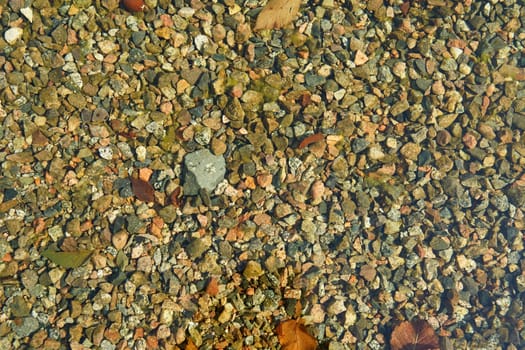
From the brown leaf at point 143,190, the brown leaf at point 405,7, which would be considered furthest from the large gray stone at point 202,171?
the brown leaf at point 405,7

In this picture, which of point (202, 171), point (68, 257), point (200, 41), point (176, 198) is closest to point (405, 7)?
point (200, 41)

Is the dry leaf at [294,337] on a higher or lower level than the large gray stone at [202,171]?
lower

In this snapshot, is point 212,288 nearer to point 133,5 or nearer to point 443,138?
point 443,138

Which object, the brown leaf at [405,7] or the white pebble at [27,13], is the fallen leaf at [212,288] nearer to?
the white pebble at [27,13]

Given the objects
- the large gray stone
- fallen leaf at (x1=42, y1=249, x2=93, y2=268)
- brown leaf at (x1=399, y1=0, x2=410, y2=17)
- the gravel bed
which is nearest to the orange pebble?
the gravel bed

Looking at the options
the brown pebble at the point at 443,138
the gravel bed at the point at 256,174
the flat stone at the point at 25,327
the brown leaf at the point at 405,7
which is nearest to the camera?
the flat stone at the point at 25,327

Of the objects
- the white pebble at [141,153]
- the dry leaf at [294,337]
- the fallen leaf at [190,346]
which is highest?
the white pebble at [141,153]
